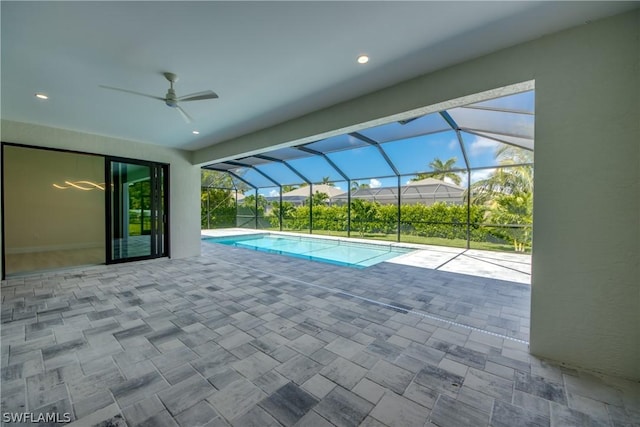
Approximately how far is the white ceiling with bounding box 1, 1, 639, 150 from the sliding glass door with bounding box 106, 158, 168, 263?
2.36 m

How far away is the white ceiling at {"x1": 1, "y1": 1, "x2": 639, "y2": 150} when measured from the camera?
6.69 feet

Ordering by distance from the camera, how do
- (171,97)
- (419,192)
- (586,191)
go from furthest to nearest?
(419,192), (171,97), (586,191)

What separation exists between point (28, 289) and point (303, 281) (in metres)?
4.28

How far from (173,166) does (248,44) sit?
505 centimetres

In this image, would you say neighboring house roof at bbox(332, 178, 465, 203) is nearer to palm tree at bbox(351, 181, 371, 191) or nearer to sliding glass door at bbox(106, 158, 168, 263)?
palm tree at bbox(351, 181, 371, 191)

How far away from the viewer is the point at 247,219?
47.6 feet

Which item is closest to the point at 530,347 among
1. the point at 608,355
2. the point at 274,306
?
the point at 608,355

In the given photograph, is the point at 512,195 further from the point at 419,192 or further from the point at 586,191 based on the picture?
the point at 586,191

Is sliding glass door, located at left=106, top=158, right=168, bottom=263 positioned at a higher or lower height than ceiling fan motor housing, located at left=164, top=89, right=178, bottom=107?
lower

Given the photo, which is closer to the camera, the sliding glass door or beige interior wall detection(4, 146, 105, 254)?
the sliding glass door

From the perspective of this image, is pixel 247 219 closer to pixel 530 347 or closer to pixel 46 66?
pixel 46 66

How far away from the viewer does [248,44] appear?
2.48 meters

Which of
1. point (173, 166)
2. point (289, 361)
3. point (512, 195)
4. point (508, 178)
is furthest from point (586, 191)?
point (173, 166)

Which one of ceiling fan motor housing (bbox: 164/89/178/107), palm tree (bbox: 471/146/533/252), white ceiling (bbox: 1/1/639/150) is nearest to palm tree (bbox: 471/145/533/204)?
palm tree (bbox: 471/146/533/252)
